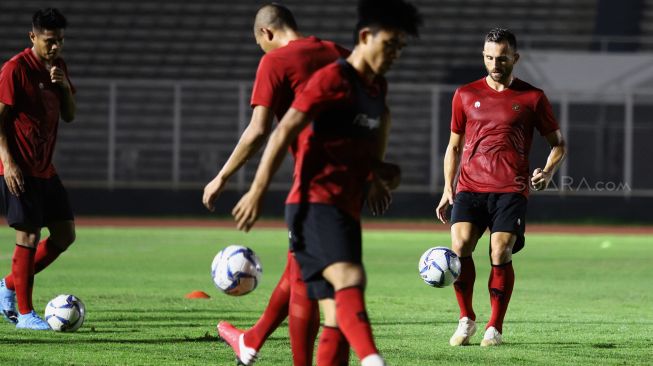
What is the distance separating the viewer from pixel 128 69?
29.7 m

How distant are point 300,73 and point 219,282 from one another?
4.12 feet

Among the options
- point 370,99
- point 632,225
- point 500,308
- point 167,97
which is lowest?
point 632,225

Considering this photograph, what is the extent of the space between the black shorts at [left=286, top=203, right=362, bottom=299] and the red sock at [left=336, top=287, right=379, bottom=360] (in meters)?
0.15

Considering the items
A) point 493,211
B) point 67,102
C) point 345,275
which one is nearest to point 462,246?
point 493,211

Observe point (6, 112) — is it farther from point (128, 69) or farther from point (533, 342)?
point (128, 69)

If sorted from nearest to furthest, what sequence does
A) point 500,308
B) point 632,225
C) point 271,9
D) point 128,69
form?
point 271,9, point 500,308, point 632,225, point 128,69

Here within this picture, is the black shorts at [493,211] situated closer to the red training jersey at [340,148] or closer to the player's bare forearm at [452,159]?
the player's bare forearm at [452,159]

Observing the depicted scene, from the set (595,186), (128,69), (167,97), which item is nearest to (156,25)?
(128,69)

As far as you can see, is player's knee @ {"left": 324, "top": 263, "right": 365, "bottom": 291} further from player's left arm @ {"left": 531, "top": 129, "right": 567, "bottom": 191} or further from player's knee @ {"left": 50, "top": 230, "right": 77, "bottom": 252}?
player's knee @ {"left": 50, "top": 230, "right": 77, "bottom": 252}

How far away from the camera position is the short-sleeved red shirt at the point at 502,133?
7.97m

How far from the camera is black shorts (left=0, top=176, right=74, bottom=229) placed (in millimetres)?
8172

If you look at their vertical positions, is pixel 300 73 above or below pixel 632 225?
above

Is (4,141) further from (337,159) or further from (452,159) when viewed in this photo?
(337,159)

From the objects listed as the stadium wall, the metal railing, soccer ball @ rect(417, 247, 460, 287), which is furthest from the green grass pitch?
the metal railing
